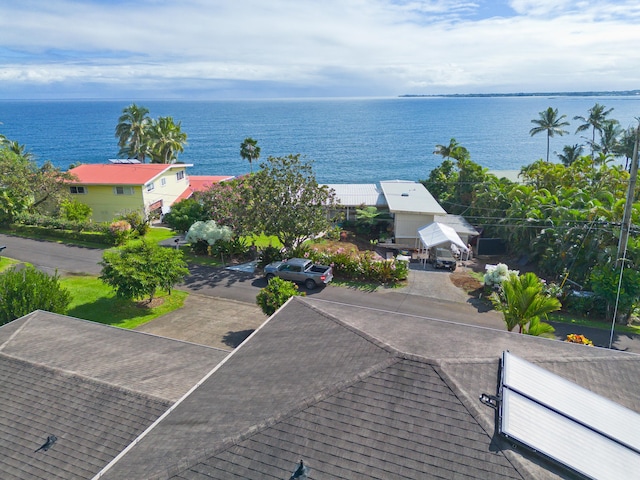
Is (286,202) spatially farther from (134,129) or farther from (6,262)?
(134,129)

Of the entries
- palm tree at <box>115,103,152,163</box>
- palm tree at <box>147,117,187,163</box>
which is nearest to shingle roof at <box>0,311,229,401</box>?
palm tree at <box>147,117,187,163</box>

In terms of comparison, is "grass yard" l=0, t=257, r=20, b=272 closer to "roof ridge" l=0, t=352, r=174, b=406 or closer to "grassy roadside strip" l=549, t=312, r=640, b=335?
"roof ridge" l=0, t=352, r=174, b=406

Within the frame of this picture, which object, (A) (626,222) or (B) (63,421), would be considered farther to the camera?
(A) (626,222)

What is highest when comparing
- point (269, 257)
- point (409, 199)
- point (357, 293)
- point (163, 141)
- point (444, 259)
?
point (163, 141)

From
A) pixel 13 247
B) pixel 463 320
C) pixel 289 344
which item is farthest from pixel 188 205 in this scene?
pixel 289 344

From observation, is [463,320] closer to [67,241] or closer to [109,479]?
[109,479]

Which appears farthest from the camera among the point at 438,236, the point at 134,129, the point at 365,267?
the point at 134,129

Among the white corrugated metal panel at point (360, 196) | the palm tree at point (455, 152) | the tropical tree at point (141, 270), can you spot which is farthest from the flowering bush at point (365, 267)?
the palm tree at point (455, 152)

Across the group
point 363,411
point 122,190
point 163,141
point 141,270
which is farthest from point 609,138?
point 363,411
